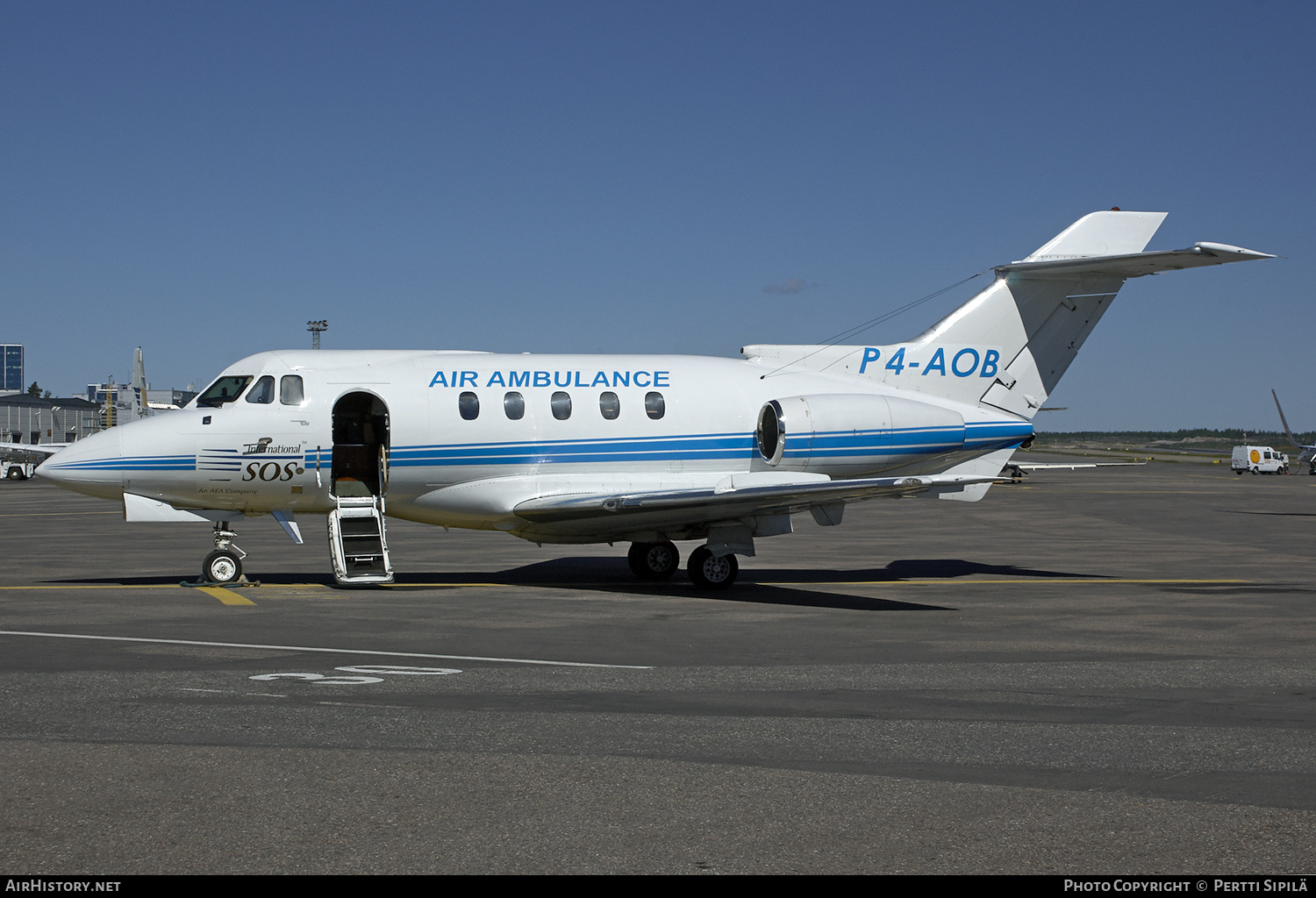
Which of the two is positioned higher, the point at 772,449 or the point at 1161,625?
the point at 772,449

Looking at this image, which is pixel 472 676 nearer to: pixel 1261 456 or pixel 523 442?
pixel 523 442

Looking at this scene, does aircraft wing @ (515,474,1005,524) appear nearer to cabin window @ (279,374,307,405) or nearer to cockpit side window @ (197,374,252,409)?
cabin window @ (279,374,307,405)

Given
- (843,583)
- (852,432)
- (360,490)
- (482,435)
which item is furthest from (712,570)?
(360,490)

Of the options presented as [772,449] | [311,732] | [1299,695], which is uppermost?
[772,449]

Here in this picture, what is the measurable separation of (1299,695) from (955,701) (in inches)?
119

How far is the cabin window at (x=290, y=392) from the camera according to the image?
17359 mm

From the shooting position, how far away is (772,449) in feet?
60.8

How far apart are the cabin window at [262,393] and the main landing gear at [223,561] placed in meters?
1.88

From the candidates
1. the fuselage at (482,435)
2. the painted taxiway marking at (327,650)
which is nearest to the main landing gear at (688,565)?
the fuselage at (482,435)

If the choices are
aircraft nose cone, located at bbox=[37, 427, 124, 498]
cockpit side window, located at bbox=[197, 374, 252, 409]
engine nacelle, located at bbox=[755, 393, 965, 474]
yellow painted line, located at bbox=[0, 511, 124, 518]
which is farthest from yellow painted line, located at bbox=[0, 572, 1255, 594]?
yellow painted line, located at bbox=[0, 511, 124, 518]

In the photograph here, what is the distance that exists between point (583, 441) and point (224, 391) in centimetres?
539

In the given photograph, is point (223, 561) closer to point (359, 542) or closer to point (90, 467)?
point (359, 542)

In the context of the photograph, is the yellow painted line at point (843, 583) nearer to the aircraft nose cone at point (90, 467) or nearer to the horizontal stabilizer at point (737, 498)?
the horizontal stabilizer at point (737, 498)

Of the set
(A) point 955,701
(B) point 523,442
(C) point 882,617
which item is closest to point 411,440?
(B) point 523,442
